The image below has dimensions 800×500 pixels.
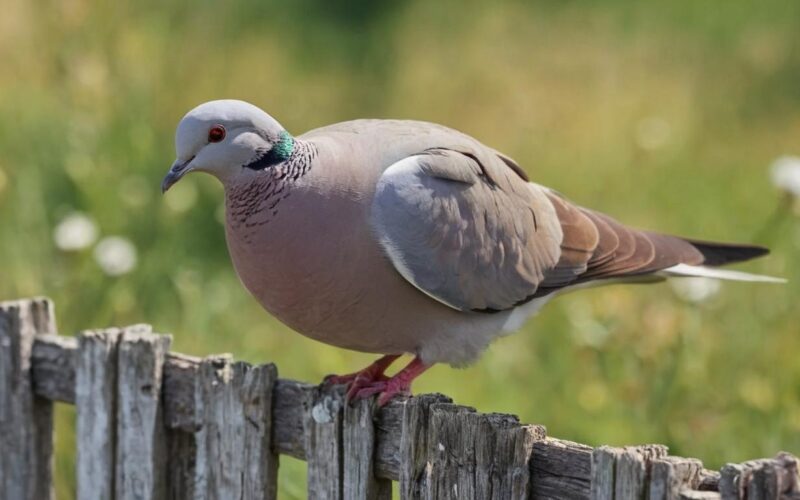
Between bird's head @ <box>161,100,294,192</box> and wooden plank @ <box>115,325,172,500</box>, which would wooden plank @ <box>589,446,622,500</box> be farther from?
wooden plank @ <box>115,325,172,500</box>

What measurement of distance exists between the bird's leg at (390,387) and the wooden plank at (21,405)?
987 millimetres

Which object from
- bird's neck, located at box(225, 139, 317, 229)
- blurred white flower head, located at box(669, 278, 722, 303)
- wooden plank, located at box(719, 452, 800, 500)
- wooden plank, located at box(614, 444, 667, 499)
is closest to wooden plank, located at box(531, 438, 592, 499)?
wooden plank, located at box(614, 444, 667, 499)

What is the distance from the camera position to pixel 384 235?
3.10 meters

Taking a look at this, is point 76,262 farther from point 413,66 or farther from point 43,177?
point 413,66

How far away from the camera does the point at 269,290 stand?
302cm

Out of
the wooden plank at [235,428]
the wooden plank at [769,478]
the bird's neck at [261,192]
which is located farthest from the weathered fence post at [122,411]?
the wooden plank at [769,478]

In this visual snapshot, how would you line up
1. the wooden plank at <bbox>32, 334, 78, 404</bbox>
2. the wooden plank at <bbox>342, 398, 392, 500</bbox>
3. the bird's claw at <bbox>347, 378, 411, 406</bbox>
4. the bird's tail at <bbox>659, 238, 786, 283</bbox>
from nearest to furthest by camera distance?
the wooden plank at <bbox>342, 398, 392, 500</bbox>, the bird's claw at <bbox>347, 378, 411, 406</bbox>, the wooden plank at <bbox>32, 334, 78, 404</bbox>, the bird's tail at <bbox>659, 238, 786, 283</bbox>

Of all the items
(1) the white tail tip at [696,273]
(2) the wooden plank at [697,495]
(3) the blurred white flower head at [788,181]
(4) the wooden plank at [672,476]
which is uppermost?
(3) the blurred white flower head at [788,181]

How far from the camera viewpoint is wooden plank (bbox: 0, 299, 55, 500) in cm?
338

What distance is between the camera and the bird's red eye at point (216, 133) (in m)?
2.93

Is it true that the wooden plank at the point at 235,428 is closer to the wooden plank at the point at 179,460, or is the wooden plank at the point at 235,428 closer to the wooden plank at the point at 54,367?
the wooden plank at the point at 179,460

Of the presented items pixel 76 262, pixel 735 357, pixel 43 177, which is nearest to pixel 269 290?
pixel 76 262

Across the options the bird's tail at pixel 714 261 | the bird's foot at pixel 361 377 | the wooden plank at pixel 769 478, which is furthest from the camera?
the bird's tail at pixel 714 261

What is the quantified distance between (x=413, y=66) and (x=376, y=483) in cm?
557
